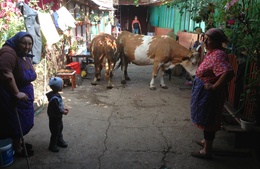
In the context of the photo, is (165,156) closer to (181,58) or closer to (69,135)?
(69,135)

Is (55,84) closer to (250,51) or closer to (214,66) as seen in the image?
(214,66)

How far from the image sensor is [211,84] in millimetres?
3125

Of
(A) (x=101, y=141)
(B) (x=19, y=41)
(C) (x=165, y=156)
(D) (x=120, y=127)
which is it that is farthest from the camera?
(D) (x=120, y=127)

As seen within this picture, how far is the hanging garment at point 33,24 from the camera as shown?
4.82 meters

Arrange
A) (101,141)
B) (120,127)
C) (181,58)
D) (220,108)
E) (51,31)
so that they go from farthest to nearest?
(181,58)
(51,31)
(120,127)
(101,141)
(220,108)

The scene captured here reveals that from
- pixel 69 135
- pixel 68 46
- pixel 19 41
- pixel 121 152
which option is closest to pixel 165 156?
pixel 121 152

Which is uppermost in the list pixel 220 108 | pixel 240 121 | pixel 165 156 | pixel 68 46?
pixel 68 46

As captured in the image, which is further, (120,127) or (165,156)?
(120,127)

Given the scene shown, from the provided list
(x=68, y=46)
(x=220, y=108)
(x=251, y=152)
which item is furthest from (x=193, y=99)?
(x=68, y=46)

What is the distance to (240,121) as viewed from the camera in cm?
372

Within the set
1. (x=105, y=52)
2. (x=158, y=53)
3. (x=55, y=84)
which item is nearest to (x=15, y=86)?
(x=55, y=84)

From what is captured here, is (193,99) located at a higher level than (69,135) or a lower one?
higher

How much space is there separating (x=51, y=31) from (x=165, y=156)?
4.14 meters

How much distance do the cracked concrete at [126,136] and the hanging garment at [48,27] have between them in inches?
63.6
